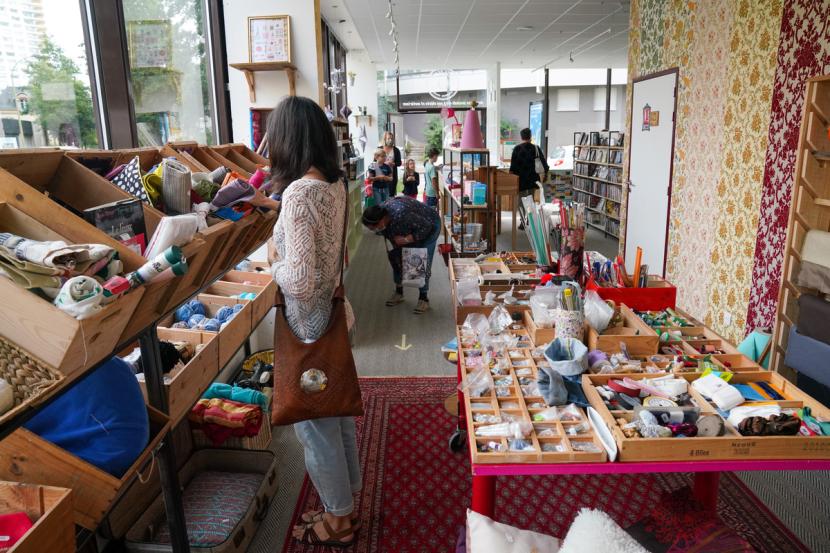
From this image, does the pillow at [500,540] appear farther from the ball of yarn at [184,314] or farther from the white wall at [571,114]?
the white wall at [571,114]

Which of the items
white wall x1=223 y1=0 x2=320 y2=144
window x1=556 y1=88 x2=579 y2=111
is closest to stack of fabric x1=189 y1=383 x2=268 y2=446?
white wall x1=223 y1=0 x2=320 y2=144

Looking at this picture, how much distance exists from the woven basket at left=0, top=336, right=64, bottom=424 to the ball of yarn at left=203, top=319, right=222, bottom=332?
1645mm

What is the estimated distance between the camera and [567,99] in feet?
66.4

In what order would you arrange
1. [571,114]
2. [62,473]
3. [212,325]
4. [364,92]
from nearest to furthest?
[62,473]
[212,325]
[364,92]
[571,114]

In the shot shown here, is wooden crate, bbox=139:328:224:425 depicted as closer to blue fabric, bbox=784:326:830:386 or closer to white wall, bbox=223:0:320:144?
white wall, bbox=223:0:320:144

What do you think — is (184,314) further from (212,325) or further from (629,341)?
(629,341)

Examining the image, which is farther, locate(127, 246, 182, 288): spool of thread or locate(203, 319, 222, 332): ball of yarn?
locate(203, 319, 222, 332): ball of yarn

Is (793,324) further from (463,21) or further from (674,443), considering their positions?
(463,21)

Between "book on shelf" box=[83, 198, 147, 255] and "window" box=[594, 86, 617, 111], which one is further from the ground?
"window" box=[594, 86, 617, 111]

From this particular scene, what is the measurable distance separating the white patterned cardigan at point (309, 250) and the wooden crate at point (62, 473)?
785 millimetres

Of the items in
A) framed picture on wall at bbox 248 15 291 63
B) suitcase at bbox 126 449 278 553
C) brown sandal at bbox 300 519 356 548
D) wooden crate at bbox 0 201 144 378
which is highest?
framed picture on wall at bbox 248 15 291 63

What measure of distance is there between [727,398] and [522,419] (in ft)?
1.99

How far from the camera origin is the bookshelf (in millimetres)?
9195

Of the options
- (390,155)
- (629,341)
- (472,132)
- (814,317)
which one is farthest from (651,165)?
(390,155)
